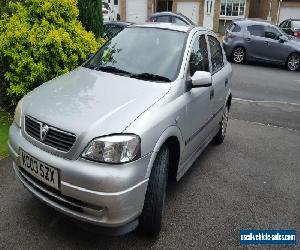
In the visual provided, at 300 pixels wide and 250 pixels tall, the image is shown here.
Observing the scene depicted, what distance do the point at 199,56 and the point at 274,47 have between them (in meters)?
10.6

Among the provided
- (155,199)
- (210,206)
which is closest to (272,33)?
(210,206)

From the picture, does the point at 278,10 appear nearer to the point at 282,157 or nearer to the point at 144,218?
the point at 282,157

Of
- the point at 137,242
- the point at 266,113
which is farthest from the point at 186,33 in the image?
the point at 266,113

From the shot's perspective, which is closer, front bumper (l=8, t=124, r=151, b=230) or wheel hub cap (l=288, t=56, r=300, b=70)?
front bumper (l=8, t=124, r=151, b=230)

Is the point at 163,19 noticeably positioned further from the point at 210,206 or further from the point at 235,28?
the point at 210,206

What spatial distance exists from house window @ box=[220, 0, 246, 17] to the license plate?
28.5 m

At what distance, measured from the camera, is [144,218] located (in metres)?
3.26

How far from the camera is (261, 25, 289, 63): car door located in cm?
1389

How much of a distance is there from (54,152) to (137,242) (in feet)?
3.76

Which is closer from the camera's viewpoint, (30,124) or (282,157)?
(30,124)

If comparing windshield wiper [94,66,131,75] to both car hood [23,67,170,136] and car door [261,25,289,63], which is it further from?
car door [261,25,289,63]

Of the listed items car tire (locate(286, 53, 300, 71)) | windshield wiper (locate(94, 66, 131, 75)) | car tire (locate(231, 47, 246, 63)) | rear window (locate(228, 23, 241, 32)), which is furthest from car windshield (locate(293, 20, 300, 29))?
windshield wiper (locate(94, 66, 131, 75))

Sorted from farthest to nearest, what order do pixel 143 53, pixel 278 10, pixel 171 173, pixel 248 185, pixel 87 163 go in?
1. pixel 278 10
2. pixel 248 185
3. pixel 143 53
4. pixel 171 173
5. pixel 87 163

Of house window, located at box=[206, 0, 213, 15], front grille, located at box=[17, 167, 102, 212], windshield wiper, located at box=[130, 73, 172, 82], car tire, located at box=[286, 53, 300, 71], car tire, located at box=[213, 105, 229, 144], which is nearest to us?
front grille, located at box=[17, 167, 102, 212]
